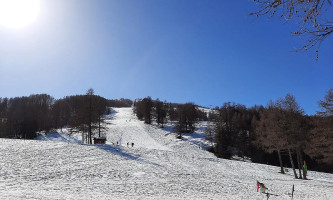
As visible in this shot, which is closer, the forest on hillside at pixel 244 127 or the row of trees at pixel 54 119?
the forest on hillside at pixel 244 127

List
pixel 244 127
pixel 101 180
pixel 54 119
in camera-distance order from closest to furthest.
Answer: pixel 101 180, pixel 244 127, pixel 54 119

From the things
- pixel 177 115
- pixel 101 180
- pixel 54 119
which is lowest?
pixel 101 180

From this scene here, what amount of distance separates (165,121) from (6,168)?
83053 mm

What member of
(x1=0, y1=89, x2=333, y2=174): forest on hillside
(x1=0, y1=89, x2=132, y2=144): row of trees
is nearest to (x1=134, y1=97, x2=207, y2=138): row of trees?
(x1=0, y1=89, x2=333, y2=174): forest on hillside

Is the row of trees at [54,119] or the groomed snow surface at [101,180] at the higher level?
the row of trees at [54,119]

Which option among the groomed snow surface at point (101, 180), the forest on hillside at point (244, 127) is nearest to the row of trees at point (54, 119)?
the forest on hillside at point (244, 127)

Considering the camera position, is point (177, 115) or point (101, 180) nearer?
point (101, 180)

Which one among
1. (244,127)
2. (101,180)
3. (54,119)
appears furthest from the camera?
(54,119)

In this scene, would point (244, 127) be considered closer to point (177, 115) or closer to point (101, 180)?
point (177, 115)

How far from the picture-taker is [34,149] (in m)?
25.8

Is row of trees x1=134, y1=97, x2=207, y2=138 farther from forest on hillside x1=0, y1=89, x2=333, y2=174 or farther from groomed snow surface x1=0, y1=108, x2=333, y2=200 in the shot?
groomed snow surface x1=0, y1=108, x2=333, y2=200

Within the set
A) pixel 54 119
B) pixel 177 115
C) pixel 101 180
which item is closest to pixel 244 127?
pixel 177 115

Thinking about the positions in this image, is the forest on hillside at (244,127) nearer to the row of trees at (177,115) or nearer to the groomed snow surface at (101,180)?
the row of trees at (177,115)

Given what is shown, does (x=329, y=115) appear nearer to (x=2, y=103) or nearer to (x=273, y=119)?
(x=273, y=119)
